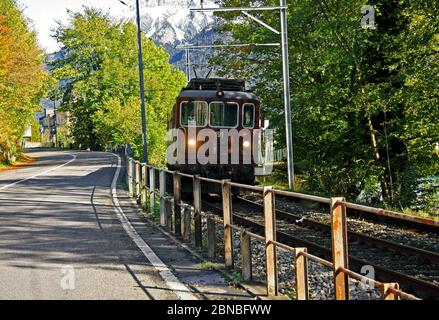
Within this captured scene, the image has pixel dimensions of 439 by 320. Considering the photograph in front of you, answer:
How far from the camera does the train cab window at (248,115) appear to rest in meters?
19.8

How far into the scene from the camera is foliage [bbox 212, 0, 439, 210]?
56.7ft

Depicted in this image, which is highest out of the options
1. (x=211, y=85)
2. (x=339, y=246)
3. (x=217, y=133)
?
(x=211, y=85)

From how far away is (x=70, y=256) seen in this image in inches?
355

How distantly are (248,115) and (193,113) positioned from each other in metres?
1.77

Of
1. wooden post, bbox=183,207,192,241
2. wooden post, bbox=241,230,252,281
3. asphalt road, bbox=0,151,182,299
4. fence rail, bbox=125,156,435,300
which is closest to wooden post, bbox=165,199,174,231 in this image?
fence rail, bbox=125,156,435,300

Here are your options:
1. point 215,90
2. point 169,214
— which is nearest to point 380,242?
point 169,214

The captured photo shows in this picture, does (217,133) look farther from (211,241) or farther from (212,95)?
(211,241)

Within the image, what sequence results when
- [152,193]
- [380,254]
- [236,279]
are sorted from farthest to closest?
[152,193]
[380,254]
[236,279]

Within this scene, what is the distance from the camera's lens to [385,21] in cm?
1964

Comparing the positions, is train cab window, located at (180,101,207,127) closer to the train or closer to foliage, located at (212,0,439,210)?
the train

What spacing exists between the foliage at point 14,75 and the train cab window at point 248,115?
26.5 m
